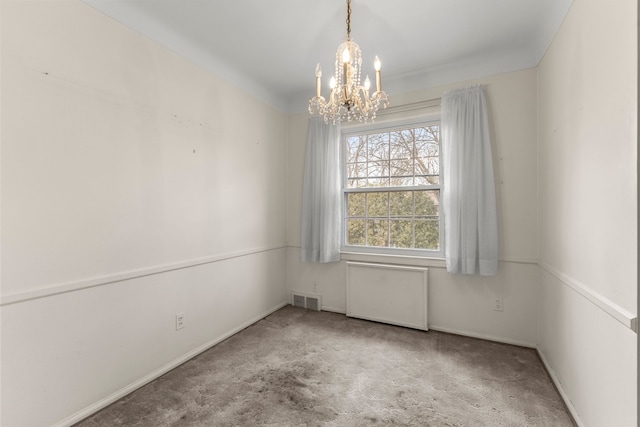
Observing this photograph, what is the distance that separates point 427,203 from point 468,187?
484mm

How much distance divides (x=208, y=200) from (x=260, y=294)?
1316 mm

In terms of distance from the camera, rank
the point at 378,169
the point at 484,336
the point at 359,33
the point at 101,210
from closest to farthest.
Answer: the point at 101,210
the point at 359,33
the point at 484,336
the point at 378,169

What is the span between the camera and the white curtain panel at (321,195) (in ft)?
11.0

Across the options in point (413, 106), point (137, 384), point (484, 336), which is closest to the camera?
point (137, 384)

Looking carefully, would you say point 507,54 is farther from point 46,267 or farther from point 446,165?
point 46,267

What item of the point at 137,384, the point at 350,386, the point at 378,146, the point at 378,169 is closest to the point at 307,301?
the point at 350,386

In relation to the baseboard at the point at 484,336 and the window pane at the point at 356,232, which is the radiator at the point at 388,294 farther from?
the window pane at the point at 356,232

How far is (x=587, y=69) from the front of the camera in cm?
158

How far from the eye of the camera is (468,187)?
2697 millimetres

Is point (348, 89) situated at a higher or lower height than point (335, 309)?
higher

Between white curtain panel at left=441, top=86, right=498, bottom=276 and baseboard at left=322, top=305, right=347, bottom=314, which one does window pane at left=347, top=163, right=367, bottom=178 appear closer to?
white curtain panel at left=441, top=86, right=498, bottom=276

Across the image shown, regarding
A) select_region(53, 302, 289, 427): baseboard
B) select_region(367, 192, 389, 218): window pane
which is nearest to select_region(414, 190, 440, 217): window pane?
select_region(367, 192, 389, 218): window pane

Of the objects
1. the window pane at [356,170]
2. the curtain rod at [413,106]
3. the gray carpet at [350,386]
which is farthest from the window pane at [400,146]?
the gray carpet at [350,386]

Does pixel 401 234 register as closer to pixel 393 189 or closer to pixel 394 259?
pixel 394 259
